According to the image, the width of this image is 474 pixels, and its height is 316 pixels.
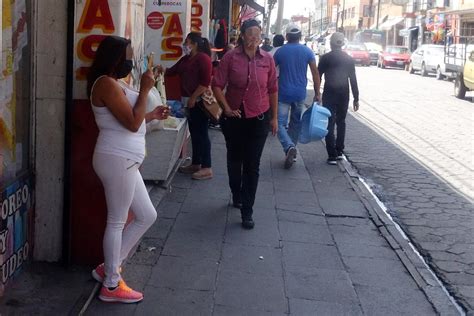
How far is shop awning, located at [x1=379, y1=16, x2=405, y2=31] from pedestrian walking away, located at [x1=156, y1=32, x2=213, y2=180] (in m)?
56.5

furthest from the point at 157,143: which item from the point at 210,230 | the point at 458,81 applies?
the point at 458,81

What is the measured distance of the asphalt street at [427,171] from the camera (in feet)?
20.8

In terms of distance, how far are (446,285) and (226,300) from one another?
1836 millimetres

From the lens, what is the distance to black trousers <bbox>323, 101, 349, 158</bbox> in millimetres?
9906

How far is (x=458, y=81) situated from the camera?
22.8m

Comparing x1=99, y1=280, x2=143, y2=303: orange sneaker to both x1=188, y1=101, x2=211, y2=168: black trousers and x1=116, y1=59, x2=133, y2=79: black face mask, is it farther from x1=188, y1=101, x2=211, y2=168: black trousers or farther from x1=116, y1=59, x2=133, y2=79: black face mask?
x1=188, y1=101, x2=211, y2=168: black trousers

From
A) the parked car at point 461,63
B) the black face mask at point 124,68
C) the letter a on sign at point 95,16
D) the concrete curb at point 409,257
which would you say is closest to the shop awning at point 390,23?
the parked car at point 461,63

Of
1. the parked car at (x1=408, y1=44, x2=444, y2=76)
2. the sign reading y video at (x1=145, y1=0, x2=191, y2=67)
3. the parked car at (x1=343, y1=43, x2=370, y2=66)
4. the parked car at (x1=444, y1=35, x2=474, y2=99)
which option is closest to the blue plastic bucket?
the sign reading y video at (x1=145, y1=0, x2=191, y2=67)

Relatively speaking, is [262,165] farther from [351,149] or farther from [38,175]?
[38,175]

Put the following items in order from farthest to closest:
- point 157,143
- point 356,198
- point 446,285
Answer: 1. point 356,198
2. point 157,143
3. point 446,285

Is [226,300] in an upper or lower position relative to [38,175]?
lower

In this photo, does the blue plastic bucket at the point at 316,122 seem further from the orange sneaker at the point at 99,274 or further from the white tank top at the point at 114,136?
the white tank top at the point at 114,136

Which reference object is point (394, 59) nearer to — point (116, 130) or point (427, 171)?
point (427, 171)

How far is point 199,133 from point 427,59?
28310mm
